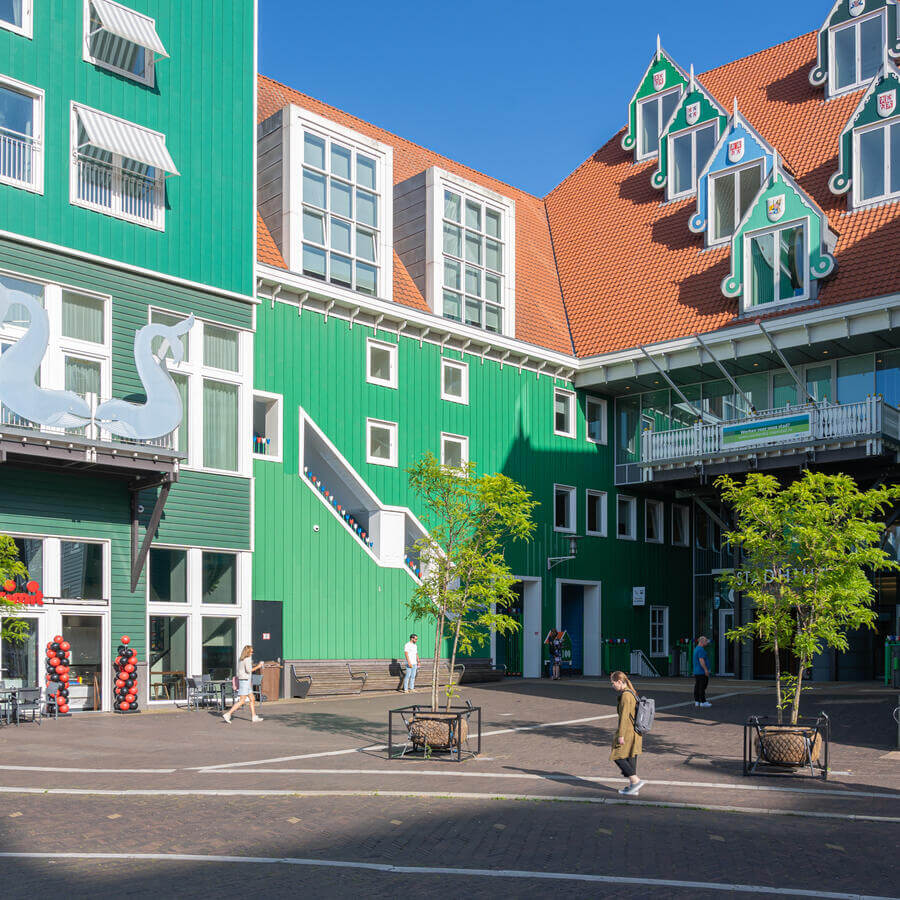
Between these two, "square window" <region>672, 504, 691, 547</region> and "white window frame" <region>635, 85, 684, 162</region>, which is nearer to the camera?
"white window frame" <region>635, 85, 684, 162</region>

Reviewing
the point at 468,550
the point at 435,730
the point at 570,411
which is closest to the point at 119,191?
the point at 468,550

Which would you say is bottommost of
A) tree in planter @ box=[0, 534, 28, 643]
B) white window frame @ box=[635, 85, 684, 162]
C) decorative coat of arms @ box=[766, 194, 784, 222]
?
tree in planter @ box=[0, 534, 28, 643]

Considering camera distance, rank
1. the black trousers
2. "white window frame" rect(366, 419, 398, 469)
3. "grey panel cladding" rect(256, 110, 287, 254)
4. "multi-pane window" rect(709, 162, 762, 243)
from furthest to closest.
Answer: "multi-pane window" rect(709, 162, 762, 243)
"white window frame" rect(366, 419, 398, 469)
"grey panel cladding" rect(256, 110, 287, 254)
the black trousers

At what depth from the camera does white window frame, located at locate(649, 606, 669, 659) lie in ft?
125

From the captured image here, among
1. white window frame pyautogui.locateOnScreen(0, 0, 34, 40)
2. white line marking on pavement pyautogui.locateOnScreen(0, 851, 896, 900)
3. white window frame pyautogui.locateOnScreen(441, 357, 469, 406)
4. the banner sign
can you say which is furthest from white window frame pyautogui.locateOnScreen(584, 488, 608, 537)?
white line marking on pavement pyautogui.locateOnScreen(0, 851, 896, 900)

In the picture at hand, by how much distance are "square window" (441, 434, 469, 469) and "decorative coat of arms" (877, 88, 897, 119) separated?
570 inches

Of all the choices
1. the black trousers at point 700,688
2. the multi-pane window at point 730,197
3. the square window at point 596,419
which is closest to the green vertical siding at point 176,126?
the black trousers at point 700,688

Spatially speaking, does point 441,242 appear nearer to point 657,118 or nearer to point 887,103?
point 657,118

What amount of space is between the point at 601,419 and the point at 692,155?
8.90m

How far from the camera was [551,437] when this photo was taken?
3538cm

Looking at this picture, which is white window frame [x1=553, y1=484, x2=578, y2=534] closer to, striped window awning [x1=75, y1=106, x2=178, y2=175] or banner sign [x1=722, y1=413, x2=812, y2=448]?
banner sign [x1=722, y1=413, x2=812, y2=448]

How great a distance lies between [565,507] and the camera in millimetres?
35781

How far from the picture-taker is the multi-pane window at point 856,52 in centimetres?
3462

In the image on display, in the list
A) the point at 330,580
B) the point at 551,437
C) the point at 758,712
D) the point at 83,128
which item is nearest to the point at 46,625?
the point at 330,580
